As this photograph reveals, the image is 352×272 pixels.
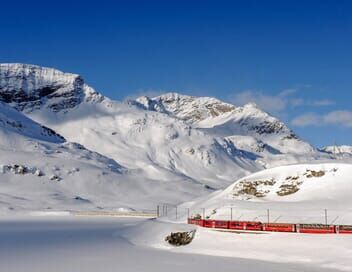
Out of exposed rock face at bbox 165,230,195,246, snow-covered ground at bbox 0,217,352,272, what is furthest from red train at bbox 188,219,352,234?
exposed rock face at bbox 165,230,195,246

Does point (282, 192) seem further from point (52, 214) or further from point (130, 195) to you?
point (130, 195)

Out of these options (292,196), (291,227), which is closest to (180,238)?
(291,227)

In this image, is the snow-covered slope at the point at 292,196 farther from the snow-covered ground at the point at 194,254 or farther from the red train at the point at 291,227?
the snow-covered ground at the point at 194,254

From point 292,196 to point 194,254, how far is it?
3305 cm

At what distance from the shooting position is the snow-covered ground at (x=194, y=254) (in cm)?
3484

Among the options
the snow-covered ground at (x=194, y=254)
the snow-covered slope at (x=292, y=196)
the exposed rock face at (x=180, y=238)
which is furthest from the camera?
the snow-covered slope at (x=292, y=196)

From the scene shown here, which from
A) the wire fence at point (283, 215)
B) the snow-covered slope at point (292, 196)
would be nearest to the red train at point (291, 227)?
the wire fence at point (283, 215)

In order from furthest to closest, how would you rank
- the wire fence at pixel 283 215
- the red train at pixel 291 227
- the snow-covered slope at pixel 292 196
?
the snow-covered slope at pixel 292 196, the wire fence at pixel 283 215, the red train at pixel 291 227

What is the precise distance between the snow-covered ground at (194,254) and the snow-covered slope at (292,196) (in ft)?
43.8

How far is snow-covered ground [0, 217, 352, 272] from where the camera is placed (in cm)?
3484

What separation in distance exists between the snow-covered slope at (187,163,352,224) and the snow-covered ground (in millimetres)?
13342

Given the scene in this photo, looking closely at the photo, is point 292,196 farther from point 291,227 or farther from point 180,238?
point 291,227

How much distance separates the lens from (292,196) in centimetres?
7288

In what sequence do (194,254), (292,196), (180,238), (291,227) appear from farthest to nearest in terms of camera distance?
(292,196), (180,238), (291,227), (194,254)
